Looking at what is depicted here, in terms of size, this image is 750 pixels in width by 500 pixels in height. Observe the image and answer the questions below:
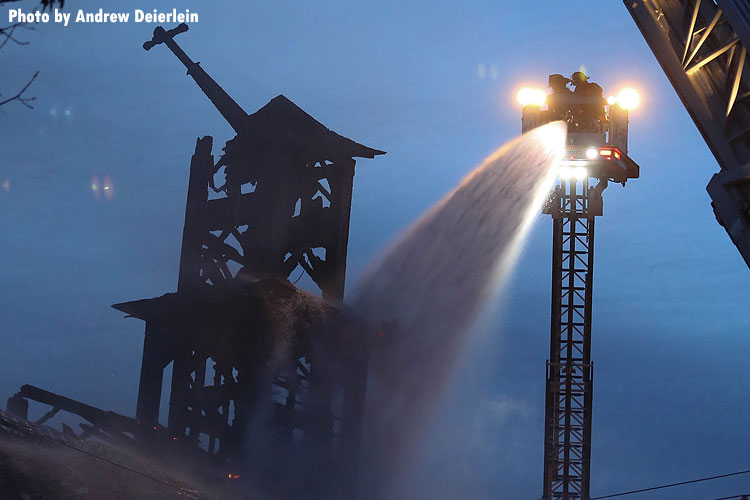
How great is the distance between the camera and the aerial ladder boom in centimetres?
672

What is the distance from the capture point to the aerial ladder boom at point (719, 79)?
672 centimetres

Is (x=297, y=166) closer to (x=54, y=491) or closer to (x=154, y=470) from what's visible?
(x=154, y=470)

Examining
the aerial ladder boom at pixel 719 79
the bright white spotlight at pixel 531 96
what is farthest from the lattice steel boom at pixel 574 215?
the aerial ladder boom at pixel 719 79

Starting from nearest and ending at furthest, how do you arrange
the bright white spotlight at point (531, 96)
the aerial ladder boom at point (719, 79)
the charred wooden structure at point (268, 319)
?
the aerial ladder boom at point (719, 79) → the charred wooden structure at point (268, 319) → the bright white spotlight at point (531, 96)

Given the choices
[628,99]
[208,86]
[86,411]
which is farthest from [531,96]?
[86,411]

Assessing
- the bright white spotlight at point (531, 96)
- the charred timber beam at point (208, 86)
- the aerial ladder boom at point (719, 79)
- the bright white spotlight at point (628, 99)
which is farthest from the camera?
the bright white spotlight at point (531, 96)

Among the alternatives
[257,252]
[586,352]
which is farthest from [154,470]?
[586,352]

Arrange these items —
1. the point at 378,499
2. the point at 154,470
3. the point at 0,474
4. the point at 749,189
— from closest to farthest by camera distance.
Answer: the point at 749,189, the point at 0,474, the point at 154,470, the point at 378,499

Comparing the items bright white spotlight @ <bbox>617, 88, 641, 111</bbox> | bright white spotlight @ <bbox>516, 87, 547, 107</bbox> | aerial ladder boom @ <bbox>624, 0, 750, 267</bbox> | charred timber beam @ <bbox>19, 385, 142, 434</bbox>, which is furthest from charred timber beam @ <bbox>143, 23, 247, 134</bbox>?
aerial ladder boom @ <bbox>624, 0, 750, 267</bbox>

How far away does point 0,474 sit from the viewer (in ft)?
49.3

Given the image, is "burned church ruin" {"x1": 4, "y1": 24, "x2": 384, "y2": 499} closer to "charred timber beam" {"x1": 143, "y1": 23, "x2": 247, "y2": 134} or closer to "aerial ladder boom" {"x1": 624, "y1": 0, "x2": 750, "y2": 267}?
"charred timber beam" {"x1": 143, "y1": 23, "x2": 247, "y2": 134}

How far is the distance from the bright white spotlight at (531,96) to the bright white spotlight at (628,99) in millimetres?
2562

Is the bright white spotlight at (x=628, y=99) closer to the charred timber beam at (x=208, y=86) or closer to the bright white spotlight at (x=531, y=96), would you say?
the bright white spotlight at (x=531, y=96)

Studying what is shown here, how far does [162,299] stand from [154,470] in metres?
5.22
